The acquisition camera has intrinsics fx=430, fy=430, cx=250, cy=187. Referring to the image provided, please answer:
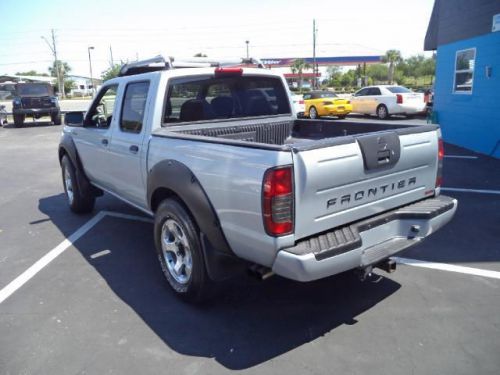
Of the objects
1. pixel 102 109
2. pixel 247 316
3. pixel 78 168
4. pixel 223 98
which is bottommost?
pixel 247 316

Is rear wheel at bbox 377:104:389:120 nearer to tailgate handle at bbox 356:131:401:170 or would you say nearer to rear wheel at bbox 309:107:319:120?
rear wheel at bbox 309:107:319:120

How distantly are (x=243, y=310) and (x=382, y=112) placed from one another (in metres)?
17.5

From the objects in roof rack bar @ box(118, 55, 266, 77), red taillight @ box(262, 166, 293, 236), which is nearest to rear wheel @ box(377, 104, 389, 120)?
roof rack bar @ box(118, 55, 266, 77)

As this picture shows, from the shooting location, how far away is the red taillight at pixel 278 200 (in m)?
2.67

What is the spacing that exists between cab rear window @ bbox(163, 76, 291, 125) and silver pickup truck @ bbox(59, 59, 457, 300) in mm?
12

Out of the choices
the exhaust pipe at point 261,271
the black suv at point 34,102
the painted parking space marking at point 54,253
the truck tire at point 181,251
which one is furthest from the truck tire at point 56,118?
the exhaust pipe at point 261,271

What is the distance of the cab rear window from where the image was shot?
4.21 metres

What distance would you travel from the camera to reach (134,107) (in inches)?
173

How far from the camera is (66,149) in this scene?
19.9 feet

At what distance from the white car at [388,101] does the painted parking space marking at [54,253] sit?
1515 centimetres

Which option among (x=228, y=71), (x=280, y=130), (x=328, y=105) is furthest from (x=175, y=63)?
(x=328, y=105)

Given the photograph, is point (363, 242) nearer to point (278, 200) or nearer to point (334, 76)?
point (278, 200)

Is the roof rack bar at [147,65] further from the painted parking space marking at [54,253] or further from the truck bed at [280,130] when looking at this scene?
the painted parking space marking at [54,253]

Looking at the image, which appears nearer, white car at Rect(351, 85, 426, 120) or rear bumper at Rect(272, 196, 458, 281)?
rear bumper at Rect(272, 196, 458, 281)
